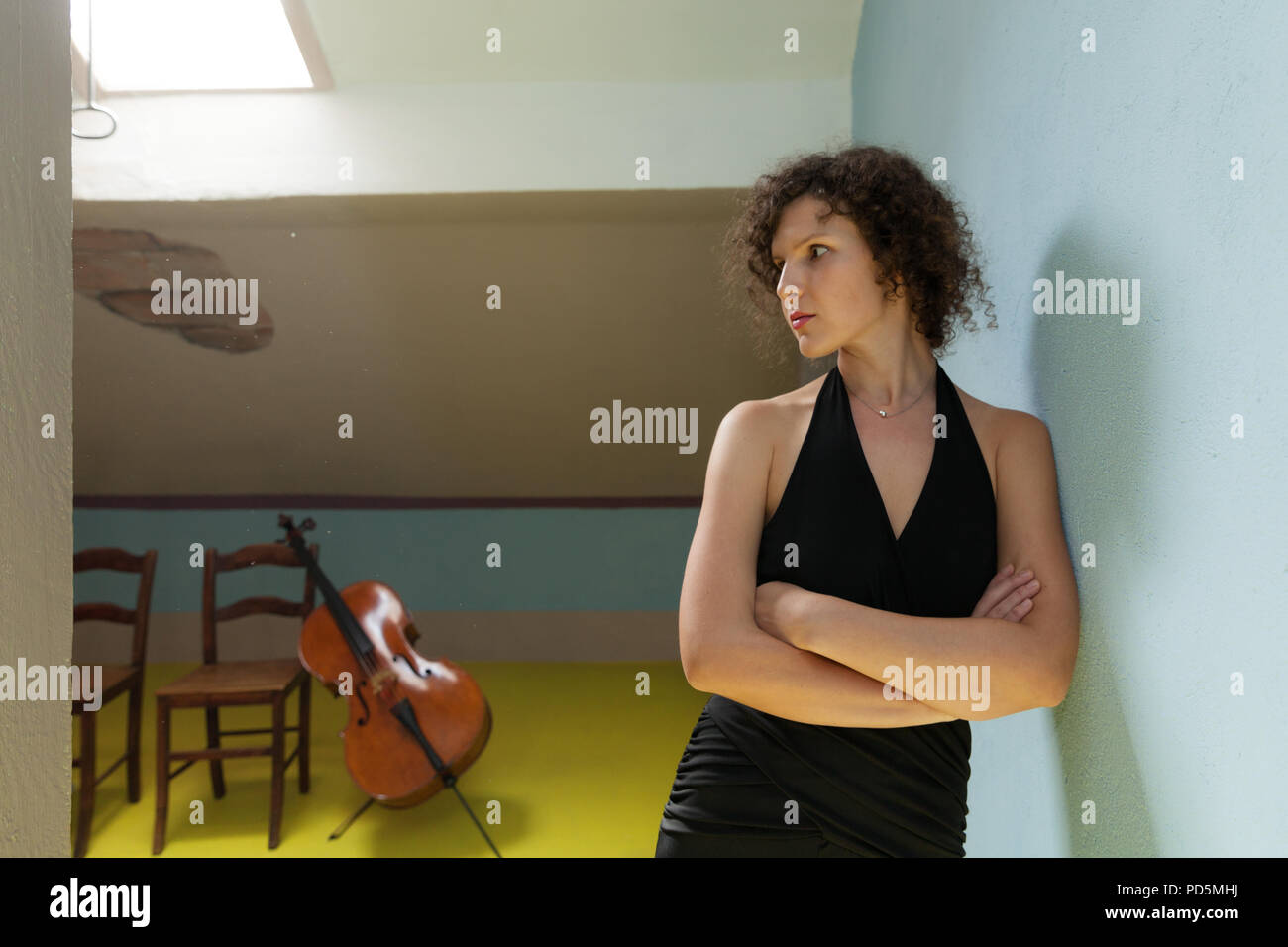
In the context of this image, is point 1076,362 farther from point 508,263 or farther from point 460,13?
point 508,263

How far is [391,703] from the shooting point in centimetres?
278

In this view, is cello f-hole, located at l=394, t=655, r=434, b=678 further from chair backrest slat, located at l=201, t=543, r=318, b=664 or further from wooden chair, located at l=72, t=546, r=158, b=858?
wooden chair, located at l=72, t=546, r=158, b=858

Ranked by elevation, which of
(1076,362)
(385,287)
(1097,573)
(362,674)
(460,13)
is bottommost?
(362,674)

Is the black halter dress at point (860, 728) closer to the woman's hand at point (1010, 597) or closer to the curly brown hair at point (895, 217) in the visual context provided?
the woman's hand at point (1010, 597)

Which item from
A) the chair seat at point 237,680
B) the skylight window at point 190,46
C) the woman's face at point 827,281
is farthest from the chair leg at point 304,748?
the woman's face at point 827,281

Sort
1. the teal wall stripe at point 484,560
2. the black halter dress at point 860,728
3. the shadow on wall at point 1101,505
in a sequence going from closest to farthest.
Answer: the shadow on wall at point 1101,505, the black halter dress at point 860,728, the teal wall stripe at point 484,560

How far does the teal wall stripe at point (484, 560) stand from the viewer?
5.11m

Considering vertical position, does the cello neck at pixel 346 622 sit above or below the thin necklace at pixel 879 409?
below

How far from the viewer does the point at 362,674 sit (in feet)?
9.30

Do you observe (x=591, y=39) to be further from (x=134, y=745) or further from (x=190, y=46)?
(x=134, y=745)

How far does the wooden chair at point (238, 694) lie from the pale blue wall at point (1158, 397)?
2364 mm

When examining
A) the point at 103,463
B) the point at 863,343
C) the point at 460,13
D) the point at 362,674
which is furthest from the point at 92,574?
the point at 863,343
